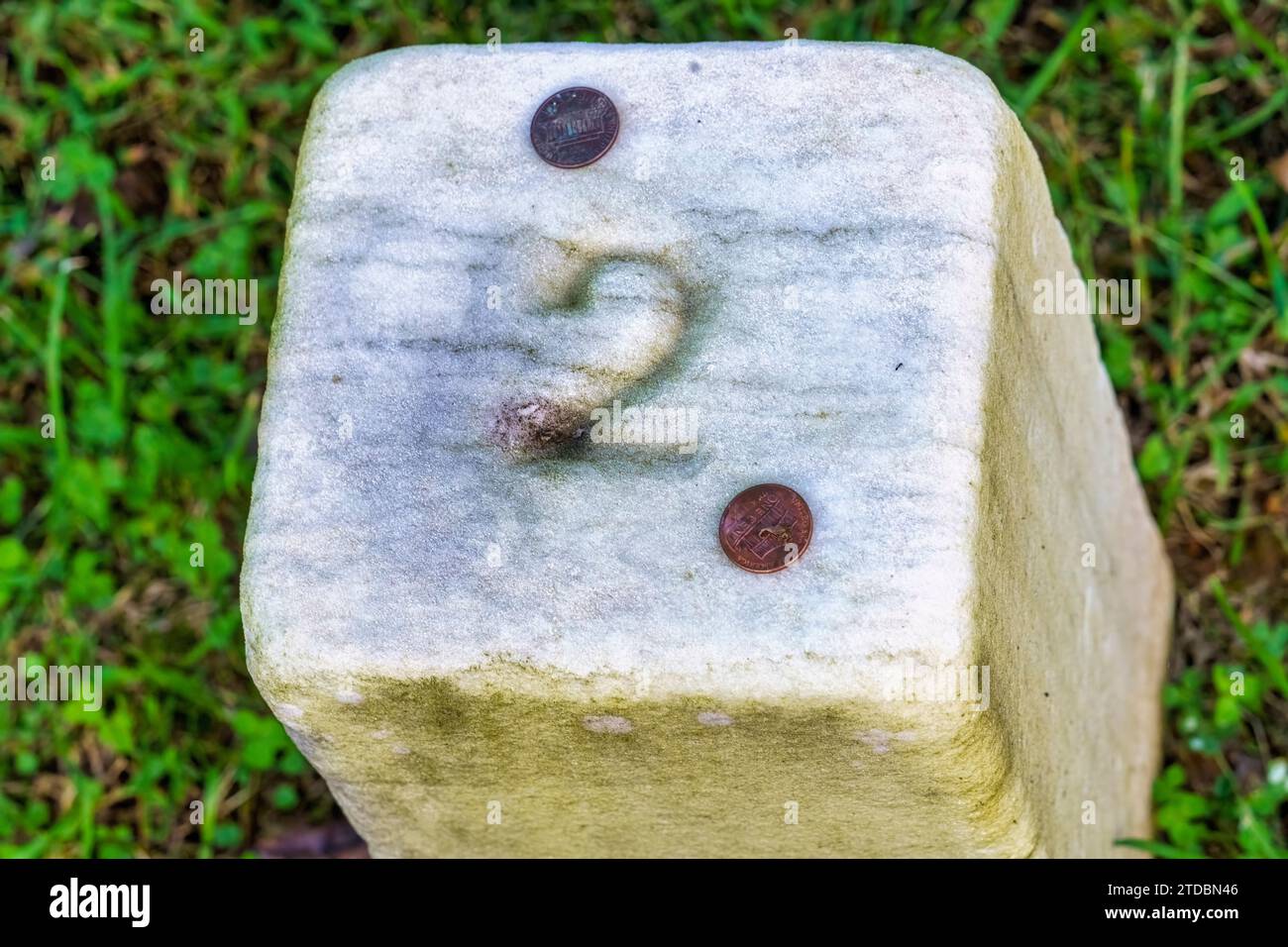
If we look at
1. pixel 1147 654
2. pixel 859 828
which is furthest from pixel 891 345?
pixel 1147 654

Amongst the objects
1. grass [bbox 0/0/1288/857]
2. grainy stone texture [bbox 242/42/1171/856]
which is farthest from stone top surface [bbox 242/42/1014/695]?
grass [bbox 0/0/1288/857]

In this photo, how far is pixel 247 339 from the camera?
342cm

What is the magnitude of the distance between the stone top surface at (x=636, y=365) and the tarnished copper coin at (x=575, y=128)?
0.02 metres

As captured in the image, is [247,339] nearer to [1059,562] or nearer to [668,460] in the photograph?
[668,460]

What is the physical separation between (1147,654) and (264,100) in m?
2.40

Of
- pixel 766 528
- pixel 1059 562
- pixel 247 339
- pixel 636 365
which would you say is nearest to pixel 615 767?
pixel 766 528

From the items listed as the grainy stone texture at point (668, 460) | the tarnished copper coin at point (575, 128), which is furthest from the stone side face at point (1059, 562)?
the tarnished copper coin at point (575, 128)

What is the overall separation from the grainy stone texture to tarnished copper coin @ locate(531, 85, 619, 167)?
20 millimetres

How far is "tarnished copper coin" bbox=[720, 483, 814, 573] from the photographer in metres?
1.74

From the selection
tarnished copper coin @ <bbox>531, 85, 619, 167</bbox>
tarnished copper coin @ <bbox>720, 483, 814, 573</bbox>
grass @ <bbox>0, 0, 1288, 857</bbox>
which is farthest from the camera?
grass @ <bbox>0, 0, 1288, 857</bbox>

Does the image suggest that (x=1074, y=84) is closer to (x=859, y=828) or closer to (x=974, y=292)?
(x=974, y=292)

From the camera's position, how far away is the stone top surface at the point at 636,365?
1.75 meters

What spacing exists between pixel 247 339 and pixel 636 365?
1768mm

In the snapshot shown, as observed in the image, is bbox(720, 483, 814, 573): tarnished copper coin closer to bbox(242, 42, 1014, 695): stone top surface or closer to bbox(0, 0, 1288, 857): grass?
bbox(242, 42, 1014, 695): stone top surface
